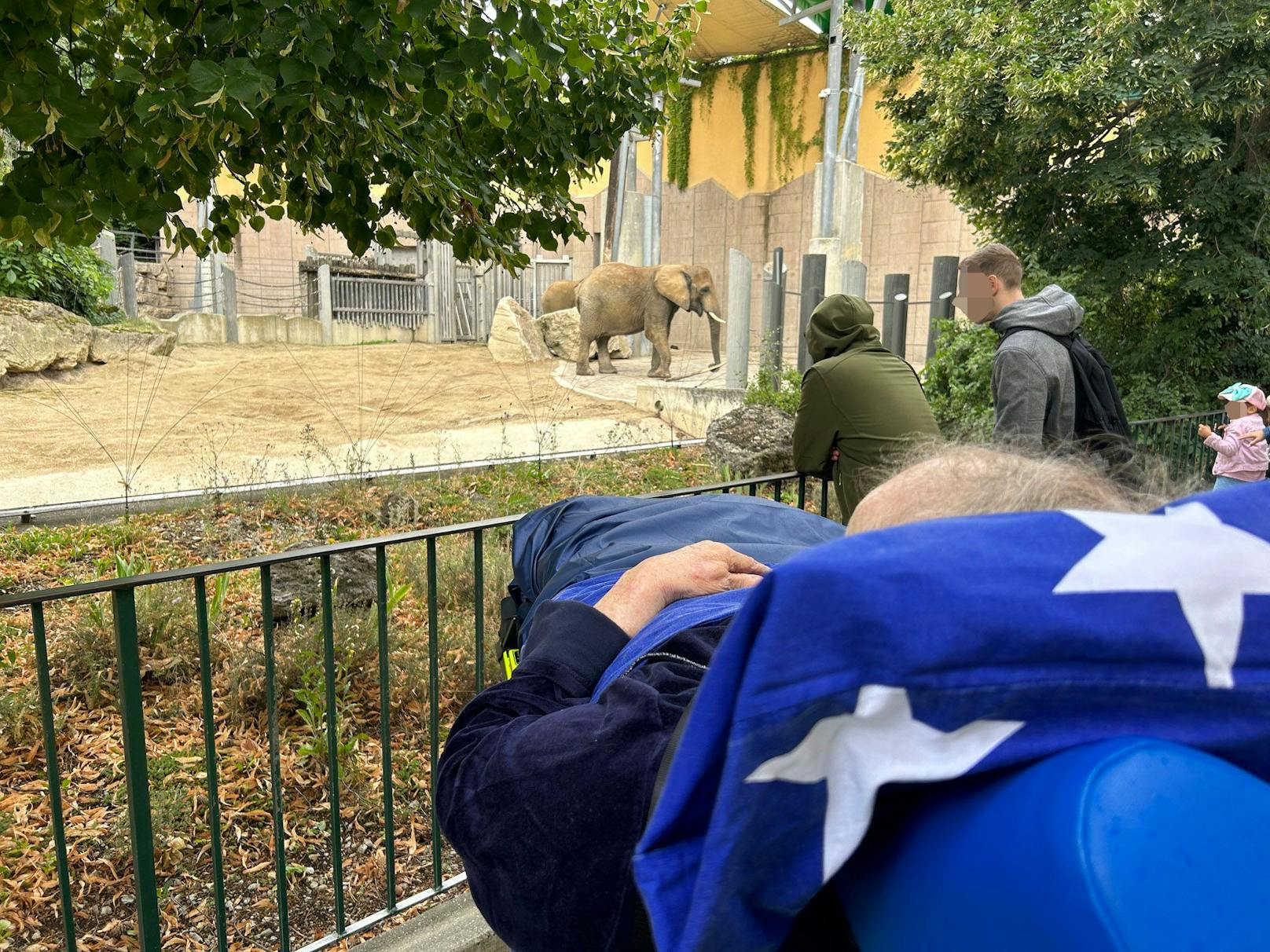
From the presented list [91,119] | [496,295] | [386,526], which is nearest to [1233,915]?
[91,119]

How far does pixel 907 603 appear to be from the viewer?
50 centimetres

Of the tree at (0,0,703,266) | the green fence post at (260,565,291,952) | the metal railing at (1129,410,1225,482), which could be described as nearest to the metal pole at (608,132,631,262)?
the metal railing at (1129,410,1225,482)

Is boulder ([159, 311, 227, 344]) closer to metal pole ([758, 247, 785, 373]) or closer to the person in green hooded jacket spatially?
metal pole ([758, 247, 785, 373])

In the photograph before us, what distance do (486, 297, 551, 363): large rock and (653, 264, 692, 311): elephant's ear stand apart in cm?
372

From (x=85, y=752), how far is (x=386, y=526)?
3.07m

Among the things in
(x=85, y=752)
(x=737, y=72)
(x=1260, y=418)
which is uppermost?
(x=737, y=72)

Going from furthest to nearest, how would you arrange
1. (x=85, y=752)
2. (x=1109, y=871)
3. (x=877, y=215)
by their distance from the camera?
(x=877, y=215) → (x=85, y=752) → (x=1109, y=871)

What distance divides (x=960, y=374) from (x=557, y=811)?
30.9ft

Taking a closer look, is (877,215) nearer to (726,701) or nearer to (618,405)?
(618,405)

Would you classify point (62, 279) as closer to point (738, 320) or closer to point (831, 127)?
point (738, 320)

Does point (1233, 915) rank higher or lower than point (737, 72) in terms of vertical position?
lower

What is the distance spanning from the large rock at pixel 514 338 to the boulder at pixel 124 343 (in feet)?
Answer: 18.7

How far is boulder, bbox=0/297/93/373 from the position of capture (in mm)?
12000

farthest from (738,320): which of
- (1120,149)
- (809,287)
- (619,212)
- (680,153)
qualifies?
(680,153)
